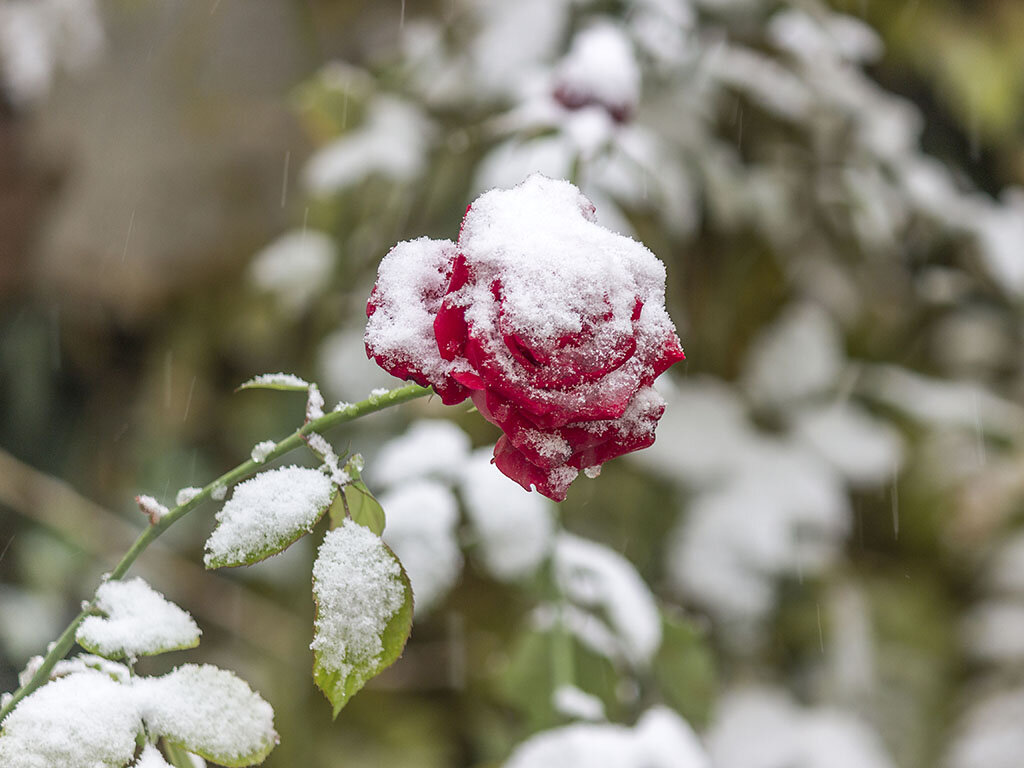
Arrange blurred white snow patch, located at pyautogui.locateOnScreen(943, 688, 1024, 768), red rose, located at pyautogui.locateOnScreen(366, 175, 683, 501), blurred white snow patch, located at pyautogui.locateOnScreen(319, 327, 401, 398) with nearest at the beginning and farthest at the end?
red rose, located at pyautogui.locateOnScreen(366, 175, 683, 501) < blurred white snow patch, located at pyautogui.locateOnScreen(319, 327, 401, 398) < blurred white snow patch, located at pyautogui.locateOnScreen(943, 688, 1024, 768)

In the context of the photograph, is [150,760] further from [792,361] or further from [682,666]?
[792,361]

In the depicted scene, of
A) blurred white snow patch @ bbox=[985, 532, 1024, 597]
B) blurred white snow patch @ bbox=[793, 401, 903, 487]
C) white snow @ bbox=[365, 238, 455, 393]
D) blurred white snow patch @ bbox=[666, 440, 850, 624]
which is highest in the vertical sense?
white snow @ bbox=[365, 238, 455, 393]

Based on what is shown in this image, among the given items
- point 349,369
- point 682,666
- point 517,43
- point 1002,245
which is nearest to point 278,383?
point 682,666

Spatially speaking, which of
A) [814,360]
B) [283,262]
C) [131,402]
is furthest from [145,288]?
[814,360]

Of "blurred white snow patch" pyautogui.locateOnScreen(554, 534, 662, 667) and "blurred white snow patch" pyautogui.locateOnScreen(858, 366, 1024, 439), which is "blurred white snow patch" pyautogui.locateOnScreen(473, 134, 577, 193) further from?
"blurred white snow patch" pyautogui.locateOnScreen(858, 366, 1024, 439)

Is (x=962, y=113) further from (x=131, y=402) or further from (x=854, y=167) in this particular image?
(x=131, y=402)

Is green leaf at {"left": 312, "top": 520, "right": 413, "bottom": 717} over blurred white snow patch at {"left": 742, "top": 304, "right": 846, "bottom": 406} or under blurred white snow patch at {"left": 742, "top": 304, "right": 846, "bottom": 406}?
over

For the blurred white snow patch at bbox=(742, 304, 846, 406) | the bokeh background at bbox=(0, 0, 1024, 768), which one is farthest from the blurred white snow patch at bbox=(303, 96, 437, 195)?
the blurred white snow patch at bbox=(742, 304, 846, 406)
